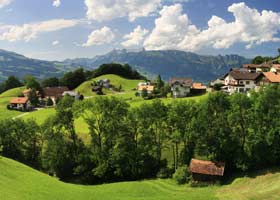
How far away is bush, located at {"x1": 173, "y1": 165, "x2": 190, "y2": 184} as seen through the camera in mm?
52594

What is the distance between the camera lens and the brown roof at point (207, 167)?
52.2 m

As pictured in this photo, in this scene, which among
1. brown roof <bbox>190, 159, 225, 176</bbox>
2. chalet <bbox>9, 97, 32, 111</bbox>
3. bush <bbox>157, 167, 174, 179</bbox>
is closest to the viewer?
brown roof <bbox>190, 159, 225, 176</bbox>

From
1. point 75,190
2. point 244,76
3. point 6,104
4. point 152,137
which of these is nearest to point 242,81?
point 244,76

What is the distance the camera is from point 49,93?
141375mm

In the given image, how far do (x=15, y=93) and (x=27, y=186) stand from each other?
391ft

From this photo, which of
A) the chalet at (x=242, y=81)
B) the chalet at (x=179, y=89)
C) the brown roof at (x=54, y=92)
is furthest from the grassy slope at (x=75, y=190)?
the brown roof at (x=54, y=92)

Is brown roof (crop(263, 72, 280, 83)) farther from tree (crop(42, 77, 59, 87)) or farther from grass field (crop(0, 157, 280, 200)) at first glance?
tree (crop(42, 77, 59, 87))

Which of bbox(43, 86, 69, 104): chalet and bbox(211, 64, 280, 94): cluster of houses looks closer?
bbox(211, 64, 280, 94): cluster of houses

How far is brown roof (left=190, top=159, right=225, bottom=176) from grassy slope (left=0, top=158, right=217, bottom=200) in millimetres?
3338

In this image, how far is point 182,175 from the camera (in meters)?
52.6

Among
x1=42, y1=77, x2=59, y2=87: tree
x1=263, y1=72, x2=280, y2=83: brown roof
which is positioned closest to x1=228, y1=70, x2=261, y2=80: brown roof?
x1=263, y1=72, x2=280, y2=83: brown roof

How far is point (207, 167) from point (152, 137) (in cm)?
1106

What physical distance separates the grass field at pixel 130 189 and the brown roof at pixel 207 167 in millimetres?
2730

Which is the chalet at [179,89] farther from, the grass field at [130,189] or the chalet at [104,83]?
the grass field at [130,189]
